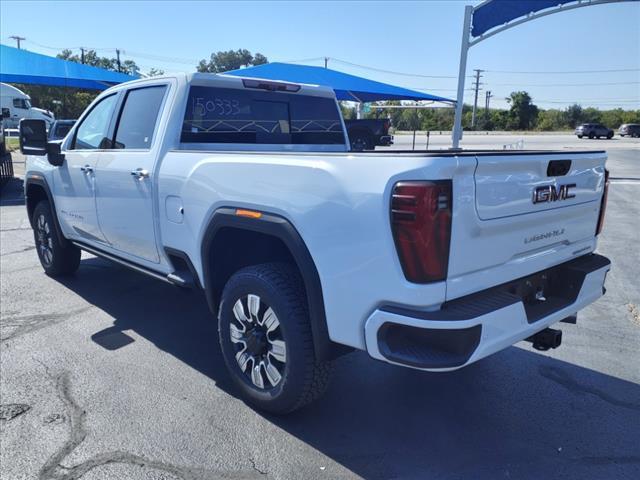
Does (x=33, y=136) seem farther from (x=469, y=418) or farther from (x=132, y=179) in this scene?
(x=469, y=418)

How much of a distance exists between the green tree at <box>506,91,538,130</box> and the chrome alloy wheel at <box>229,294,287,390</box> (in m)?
75.2

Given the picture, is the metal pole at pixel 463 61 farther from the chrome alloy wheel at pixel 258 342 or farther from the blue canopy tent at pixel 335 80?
the chrome alloy wheel at pixel 258 342

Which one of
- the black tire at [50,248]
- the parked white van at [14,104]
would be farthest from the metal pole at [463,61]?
the parked white van at [14,104]

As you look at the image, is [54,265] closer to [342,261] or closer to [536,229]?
[342,261]

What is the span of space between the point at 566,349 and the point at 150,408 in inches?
124

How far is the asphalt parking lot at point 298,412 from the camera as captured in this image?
2740mm

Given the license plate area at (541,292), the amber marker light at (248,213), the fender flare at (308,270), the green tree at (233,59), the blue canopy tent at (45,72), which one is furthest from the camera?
the green tree at (233,59)

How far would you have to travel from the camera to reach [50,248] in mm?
5848

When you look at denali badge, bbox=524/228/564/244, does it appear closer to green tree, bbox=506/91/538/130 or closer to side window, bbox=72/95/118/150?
side window, bbox=72/95/118/150

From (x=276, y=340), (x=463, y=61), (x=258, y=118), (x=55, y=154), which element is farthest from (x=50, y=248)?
(x=463, y=61)

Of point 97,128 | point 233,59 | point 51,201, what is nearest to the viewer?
point 97,128

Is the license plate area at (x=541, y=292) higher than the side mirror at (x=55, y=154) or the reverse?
the reverse

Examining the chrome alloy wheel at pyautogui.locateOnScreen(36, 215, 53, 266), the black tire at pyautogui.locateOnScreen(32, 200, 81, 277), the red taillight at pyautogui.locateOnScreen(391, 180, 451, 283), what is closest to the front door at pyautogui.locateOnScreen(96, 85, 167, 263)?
the black tire at pyautogui.locateOnScreen(32, 200, 81, 277)

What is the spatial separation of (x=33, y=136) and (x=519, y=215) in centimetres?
468
